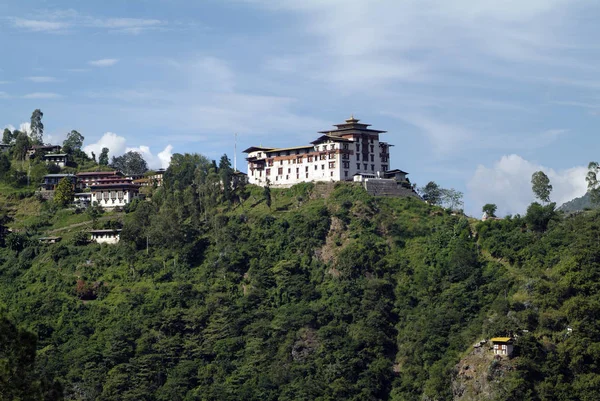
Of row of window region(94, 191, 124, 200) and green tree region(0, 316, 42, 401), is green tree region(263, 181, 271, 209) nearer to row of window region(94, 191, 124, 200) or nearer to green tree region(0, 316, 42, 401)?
row of window region(94, 191, 124, 200)

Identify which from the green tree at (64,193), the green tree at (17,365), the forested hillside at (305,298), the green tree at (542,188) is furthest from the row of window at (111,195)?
the green tree at (17,365)

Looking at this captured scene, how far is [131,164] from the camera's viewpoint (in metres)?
135

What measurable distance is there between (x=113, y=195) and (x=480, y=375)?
2232 inches

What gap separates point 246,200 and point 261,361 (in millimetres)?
25925

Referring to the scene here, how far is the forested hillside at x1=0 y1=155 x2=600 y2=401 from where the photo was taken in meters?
76.1

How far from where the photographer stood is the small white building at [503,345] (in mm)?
72062

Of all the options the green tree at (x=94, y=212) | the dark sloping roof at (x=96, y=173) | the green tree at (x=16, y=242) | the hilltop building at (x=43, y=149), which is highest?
the hilltop building at (x=43, y=149)

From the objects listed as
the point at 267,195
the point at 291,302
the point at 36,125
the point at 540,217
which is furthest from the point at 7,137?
the point at 540,217

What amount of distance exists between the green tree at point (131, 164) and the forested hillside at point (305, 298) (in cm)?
2729

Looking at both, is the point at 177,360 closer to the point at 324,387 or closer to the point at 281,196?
the point at 324,387

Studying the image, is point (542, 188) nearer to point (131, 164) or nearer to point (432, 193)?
point (432, 193)

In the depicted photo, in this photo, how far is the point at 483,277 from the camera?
83.9 m

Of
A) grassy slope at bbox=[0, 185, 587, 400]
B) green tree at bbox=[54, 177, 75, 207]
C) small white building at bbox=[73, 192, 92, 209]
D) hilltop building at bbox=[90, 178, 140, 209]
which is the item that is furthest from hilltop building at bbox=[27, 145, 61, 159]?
grassy slope at bbox=[0, 185, 587, 400]

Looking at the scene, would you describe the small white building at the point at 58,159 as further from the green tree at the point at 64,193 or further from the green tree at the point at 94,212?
the green tree at the point at 94,212
